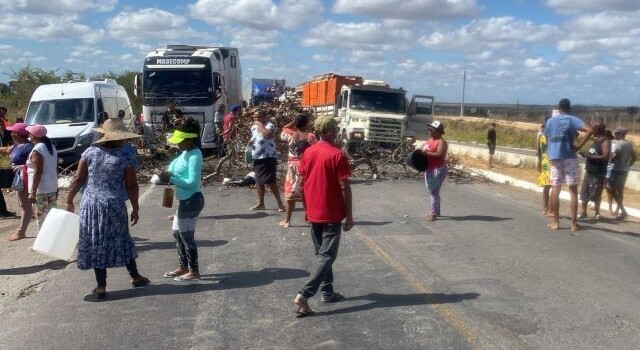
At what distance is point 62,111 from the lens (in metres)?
18.5

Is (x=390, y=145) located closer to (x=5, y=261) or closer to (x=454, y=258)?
(x=454, y=258)

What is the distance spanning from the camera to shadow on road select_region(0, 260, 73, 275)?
7.47 m

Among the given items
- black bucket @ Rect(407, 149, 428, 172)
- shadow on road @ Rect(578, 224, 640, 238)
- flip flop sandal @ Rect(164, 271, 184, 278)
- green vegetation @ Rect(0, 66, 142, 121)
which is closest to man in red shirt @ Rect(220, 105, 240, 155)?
black bucket @ Rect(407, 149, 428, 172)

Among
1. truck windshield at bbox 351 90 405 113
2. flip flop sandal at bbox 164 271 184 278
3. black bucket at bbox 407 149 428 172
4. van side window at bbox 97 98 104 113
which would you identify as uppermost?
truck windshield at bbox 351 90 405 113

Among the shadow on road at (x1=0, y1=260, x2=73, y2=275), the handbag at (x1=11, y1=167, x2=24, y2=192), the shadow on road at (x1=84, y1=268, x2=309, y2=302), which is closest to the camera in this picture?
the shadow on road at (x1=84, y1=268, x2=309, y2=302)

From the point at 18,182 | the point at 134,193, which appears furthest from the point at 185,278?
the point at 18,182

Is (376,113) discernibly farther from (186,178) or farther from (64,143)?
(186,178)

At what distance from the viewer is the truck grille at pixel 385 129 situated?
66.8 feet

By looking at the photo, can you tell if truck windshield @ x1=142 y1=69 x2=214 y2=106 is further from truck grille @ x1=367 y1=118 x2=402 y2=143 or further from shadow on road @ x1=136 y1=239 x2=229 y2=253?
shadow on road @ x1=136 y1=239 x2=229 y2=253

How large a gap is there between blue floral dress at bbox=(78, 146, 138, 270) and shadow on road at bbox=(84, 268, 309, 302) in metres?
0.42

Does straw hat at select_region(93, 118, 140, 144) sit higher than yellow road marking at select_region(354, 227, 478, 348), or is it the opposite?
straw hat at select_region(93, 118, 140, 144)

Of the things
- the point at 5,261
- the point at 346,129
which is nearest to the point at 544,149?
the point at 5,261

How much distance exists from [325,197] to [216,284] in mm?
1821

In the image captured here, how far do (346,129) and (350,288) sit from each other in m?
14.9
